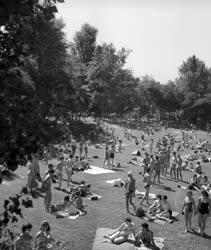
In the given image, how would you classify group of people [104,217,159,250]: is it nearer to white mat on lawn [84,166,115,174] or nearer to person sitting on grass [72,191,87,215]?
person sitting on grass [72,191,87,215]

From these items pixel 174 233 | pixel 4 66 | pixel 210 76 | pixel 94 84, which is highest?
pixel 210 76

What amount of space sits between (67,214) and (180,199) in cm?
714

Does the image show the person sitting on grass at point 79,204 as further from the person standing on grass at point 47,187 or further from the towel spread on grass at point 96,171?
the towel spread on grass at point 96,171

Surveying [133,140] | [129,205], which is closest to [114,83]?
[133,140]

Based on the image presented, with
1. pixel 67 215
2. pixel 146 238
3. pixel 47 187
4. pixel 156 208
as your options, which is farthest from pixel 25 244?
pixel 156 208

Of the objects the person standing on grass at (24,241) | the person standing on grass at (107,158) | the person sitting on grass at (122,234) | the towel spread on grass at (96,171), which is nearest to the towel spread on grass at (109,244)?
the person sitting on grass at (122,234)

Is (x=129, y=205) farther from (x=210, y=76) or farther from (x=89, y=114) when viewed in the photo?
(x=210, y=76)

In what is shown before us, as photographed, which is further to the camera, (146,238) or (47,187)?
(47,187)

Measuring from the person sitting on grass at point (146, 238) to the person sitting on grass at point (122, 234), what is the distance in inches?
17.3

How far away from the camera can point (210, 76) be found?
301 feet

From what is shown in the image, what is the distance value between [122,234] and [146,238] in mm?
887

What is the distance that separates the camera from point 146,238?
13719 millimetres

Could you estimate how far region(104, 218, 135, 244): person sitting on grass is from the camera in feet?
45.9

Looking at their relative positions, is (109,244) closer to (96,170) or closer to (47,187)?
(47,187)
